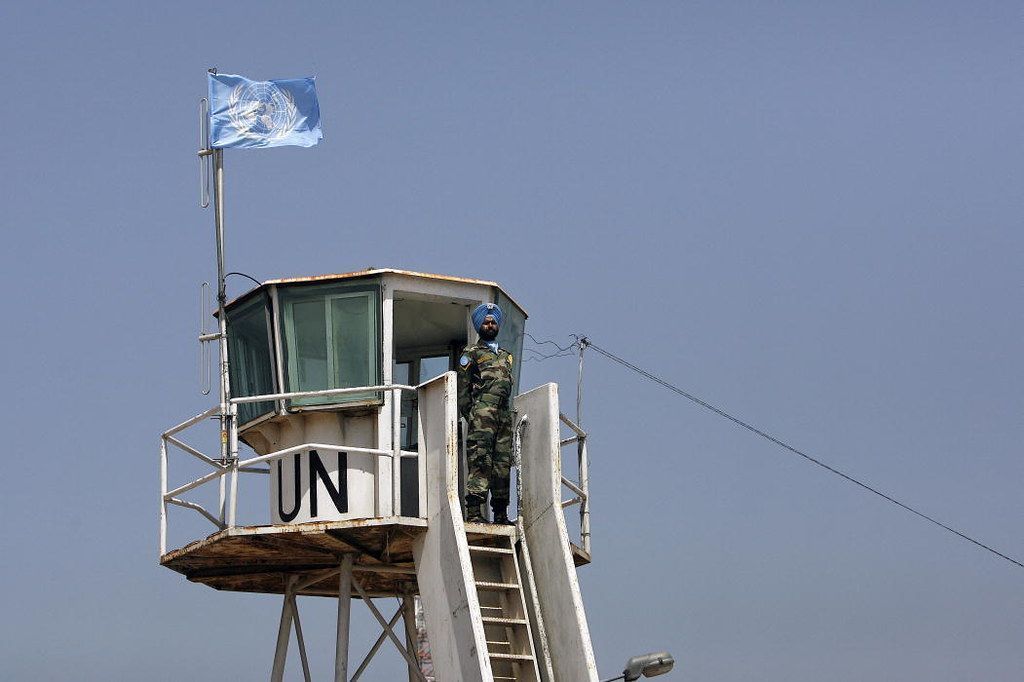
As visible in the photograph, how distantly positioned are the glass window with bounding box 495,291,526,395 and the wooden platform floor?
3351mm

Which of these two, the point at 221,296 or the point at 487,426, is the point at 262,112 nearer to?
the point at 221,296

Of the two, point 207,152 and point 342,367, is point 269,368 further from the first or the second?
point 207,152

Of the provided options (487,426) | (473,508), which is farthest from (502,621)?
(487,426)

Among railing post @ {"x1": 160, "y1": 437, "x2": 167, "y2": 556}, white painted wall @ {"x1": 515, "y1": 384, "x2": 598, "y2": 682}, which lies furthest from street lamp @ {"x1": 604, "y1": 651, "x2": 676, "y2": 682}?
railing post @ {"x1": 160, "y1": 437, "x2": 167, "y2": 556}

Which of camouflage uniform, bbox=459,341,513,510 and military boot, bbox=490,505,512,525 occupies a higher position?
camouflage uniform, bbox=459,341,513,510

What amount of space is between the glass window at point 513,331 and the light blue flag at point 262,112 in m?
3.89

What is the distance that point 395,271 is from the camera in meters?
23.3

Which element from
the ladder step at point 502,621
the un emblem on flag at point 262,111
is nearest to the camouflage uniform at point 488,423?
the ladder step at point 502,621

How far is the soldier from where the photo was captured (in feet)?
72.9

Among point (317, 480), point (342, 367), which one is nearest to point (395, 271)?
point (342, 367)

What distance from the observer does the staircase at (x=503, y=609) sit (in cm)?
2067

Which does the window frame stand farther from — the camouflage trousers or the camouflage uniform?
the camouflage trousers

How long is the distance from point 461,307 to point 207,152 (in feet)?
14.5

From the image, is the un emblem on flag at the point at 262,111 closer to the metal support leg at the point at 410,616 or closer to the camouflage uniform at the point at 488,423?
the camouflage uniform at the point at 488,423
